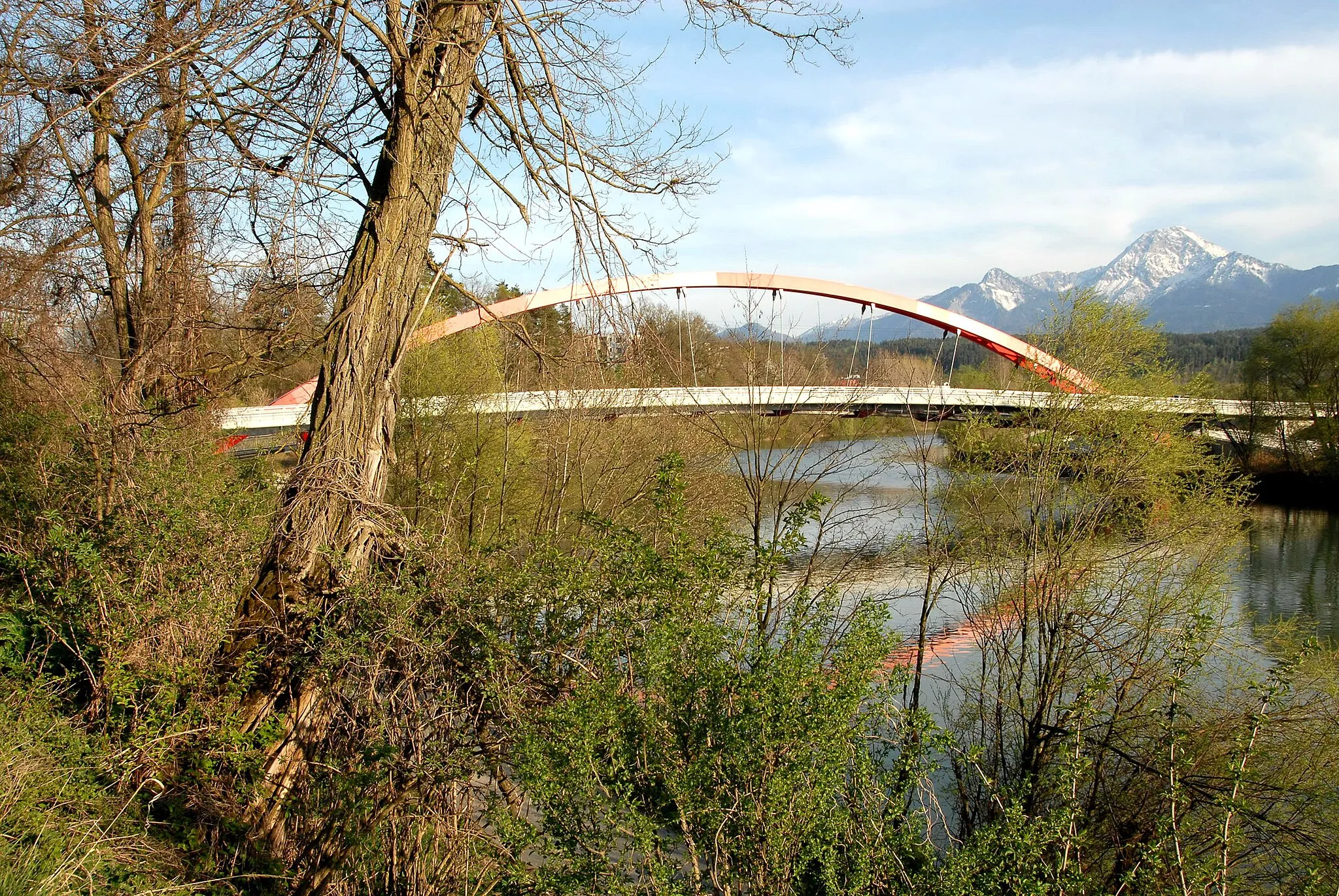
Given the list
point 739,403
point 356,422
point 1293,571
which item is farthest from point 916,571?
point 1293,571

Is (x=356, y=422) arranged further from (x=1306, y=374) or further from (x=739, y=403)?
(x=1306, y=374)

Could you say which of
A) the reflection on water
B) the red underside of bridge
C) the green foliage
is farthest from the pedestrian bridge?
the green foliage

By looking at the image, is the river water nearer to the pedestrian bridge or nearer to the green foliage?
the pedestrian bridge

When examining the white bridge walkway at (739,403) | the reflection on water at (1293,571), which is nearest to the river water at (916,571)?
the reflection on water at (1293,571)

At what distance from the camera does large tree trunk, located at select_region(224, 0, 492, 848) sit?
12.6 ft

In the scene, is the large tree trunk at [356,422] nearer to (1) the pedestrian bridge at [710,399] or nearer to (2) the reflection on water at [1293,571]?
(1) the pedestrian bridge at [710,399]

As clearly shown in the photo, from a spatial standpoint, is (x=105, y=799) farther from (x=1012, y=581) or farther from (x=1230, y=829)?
(x=1012, y=581)

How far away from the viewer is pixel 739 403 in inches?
462

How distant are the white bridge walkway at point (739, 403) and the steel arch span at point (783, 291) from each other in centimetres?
40

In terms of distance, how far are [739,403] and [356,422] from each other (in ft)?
26.5

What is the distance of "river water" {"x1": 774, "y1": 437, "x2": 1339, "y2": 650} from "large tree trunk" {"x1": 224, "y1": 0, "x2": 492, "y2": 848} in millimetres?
3494

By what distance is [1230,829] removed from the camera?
13.2 feet

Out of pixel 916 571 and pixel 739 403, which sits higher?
pixel 739 403

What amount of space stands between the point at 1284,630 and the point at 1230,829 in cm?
691
